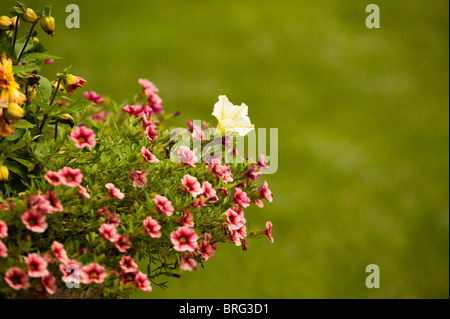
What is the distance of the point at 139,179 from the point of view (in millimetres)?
1306

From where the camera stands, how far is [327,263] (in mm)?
3523

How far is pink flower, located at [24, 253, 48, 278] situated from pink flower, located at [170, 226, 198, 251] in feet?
0.97

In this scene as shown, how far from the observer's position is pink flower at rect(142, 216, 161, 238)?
4.00ft

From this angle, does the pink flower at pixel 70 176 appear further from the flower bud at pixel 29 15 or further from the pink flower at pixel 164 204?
the flower bud at pixel 29 15

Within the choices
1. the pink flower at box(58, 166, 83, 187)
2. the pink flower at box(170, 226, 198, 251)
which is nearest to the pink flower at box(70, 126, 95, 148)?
the pink flower at box(58, 166, 83, 187)

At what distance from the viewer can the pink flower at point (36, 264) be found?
43.3 inches

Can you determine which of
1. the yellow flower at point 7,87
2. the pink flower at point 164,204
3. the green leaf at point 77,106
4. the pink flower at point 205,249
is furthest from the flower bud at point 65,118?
the pink flower at point 205,249

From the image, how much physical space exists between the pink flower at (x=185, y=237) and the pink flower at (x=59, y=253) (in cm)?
25

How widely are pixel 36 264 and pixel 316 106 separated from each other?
3976mm

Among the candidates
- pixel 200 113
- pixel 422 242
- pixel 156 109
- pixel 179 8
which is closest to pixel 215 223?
pixel 156 109

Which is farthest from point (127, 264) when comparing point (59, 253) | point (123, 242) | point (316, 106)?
point (316, 106)

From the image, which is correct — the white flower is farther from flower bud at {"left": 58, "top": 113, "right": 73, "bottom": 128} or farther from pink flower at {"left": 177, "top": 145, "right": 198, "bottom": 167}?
flower bud at {"left": 58, "top": 113, "right": 73, "bottom": 128}

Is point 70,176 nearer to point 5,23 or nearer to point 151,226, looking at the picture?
point 151,226
